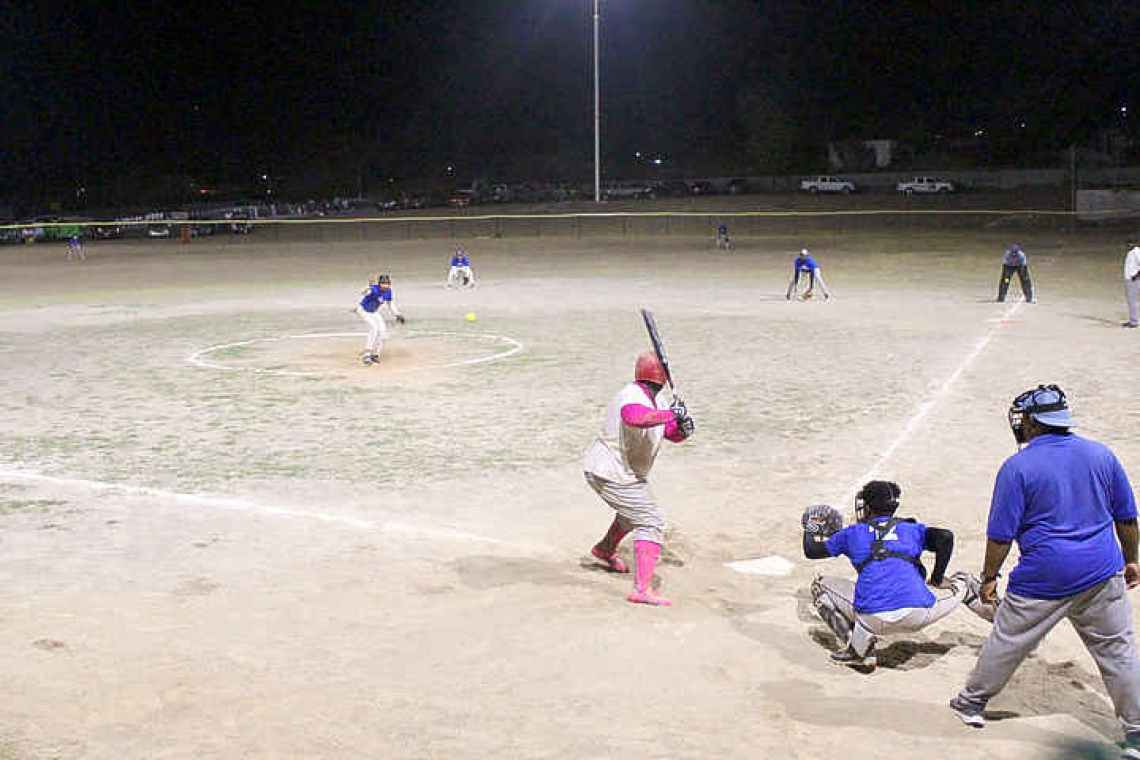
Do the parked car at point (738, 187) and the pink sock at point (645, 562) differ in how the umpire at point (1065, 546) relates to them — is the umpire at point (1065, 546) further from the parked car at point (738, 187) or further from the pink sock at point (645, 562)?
the parked car at point (738, 187)

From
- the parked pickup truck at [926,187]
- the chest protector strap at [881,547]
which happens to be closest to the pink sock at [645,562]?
the chest protector strap at [881,547]

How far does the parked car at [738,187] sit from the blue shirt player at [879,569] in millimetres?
79716

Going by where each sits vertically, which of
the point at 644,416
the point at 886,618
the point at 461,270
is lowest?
the point at 886,618

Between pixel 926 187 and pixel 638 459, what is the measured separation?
72910 mm

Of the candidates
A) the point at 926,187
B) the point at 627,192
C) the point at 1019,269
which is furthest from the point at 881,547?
the point at 627,192

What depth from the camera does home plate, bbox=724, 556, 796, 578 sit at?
352 inches

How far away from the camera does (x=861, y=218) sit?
2542 inches

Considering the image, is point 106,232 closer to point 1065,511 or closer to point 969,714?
point 969,714

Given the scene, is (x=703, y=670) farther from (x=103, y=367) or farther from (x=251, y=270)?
(x=251, y=270)

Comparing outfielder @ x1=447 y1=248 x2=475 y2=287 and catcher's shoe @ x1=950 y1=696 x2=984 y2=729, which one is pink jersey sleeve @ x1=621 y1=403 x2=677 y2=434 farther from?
outfielder @ x1=447 y1=248 x2=475 y2=287

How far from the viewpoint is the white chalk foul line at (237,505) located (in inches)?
399

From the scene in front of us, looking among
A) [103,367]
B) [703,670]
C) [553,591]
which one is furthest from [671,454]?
[103,367]

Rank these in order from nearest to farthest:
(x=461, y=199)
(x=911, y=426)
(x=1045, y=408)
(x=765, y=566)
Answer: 1. (x=1045, y=408)
2. (x=765, y=566)
3. (x=911, y=426)
4. (x=461, y=199)

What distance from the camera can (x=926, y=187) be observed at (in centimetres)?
7544
